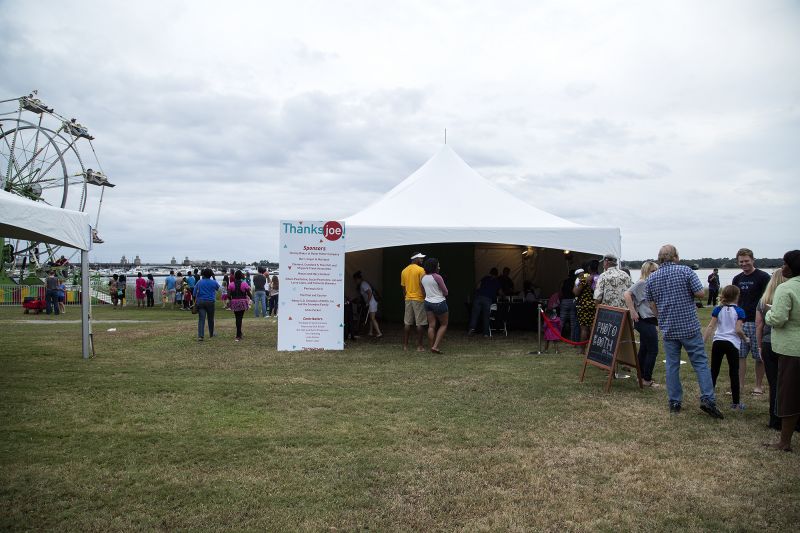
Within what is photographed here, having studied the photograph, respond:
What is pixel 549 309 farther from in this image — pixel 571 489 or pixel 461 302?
pixel 571 489

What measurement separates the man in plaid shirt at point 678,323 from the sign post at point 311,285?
5233mm

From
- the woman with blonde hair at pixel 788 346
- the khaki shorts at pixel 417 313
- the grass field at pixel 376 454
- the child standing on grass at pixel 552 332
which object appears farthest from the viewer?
the khaki shorts at pixel 417 313

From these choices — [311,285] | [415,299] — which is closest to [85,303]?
[311,285]

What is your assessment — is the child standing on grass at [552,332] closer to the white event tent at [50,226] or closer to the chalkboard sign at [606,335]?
the chalkboard sign at [606,335]

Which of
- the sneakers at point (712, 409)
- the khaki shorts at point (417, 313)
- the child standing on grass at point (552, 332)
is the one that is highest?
the khaki shorts at point (417, 313)

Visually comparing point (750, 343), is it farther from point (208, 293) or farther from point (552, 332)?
point (208, 293)

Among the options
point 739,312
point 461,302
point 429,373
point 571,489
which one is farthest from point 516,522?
point 461,302

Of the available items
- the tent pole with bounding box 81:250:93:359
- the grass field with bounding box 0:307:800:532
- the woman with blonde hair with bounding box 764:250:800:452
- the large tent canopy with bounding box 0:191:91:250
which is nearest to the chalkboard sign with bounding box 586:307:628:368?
the grass field with bounding box 0:307:800:532

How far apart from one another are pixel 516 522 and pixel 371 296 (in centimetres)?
856

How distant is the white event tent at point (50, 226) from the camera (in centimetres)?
663

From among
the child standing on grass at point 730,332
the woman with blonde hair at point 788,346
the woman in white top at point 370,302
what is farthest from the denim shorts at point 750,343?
the woman in white top at point 370,302

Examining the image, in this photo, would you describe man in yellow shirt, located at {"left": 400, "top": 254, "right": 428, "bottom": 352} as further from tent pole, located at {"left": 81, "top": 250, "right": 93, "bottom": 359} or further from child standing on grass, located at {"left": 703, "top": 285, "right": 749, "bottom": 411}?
tent pole, located at {"left": 81, "top": 250, "right": 93, "bottom": 359}

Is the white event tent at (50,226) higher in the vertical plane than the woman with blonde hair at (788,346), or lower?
higher

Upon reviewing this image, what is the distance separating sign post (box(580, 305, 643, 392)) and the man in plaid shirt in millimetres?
895
